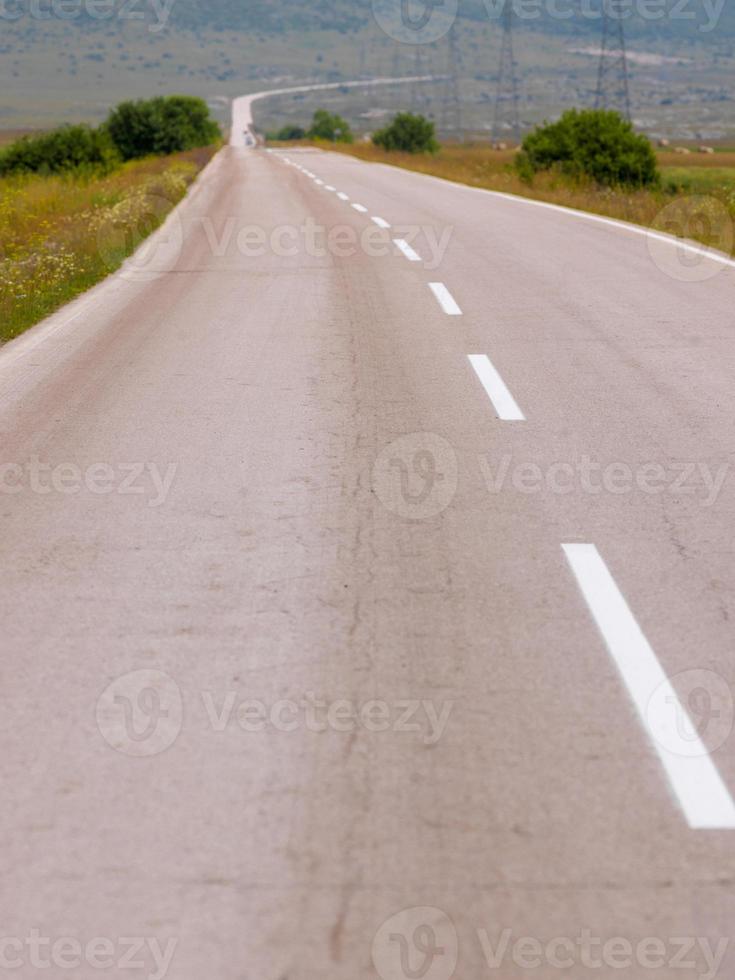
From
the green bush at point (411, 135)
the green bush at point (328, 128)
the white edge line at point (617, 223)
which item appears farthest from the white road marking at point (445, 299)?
the green bush at point (328, 128)

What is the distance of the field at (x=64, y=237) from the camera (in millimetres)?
14078

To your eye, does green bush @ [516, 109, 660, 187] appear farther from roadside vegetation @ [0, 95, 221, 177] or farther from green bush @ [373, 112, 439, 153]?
green bush @ [373, 112, 439, 153]

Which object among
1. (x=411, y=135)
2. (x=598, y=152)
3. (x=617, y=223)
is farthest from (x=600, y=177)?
(x=411, y=135)

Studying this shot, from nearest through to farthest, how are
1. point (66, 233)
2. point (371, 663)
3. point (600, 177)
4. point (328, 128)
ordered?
point (371, 663), point (66, 233), point (600, 177), point (328, 128)

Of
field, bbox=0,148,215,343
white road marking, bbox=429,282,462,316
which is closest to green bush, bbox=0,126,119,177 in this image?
field, bbox=0,148,215,343

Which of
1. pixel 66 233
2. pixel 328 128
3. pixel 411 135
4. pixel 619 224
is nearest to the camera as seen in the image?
pixel 66 233

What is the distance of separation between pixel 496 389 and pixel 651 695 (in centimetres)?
485

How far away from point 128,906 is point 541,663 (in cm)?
183

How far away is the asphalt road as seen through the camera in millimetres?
3156

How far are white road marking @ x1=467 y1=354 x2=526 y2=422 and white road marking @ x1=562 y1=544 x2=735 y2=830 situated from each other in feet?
8.53

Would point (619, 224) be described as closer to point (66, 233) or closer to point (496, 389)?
point (66, 233)

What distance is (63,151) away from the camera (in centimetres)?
6162

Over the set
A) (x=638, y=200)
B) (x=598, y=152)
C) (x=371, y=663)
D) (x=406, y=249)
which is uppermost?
(x=371, y=663)

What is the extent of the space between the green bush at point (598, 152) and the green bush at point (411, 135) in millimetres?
49912
